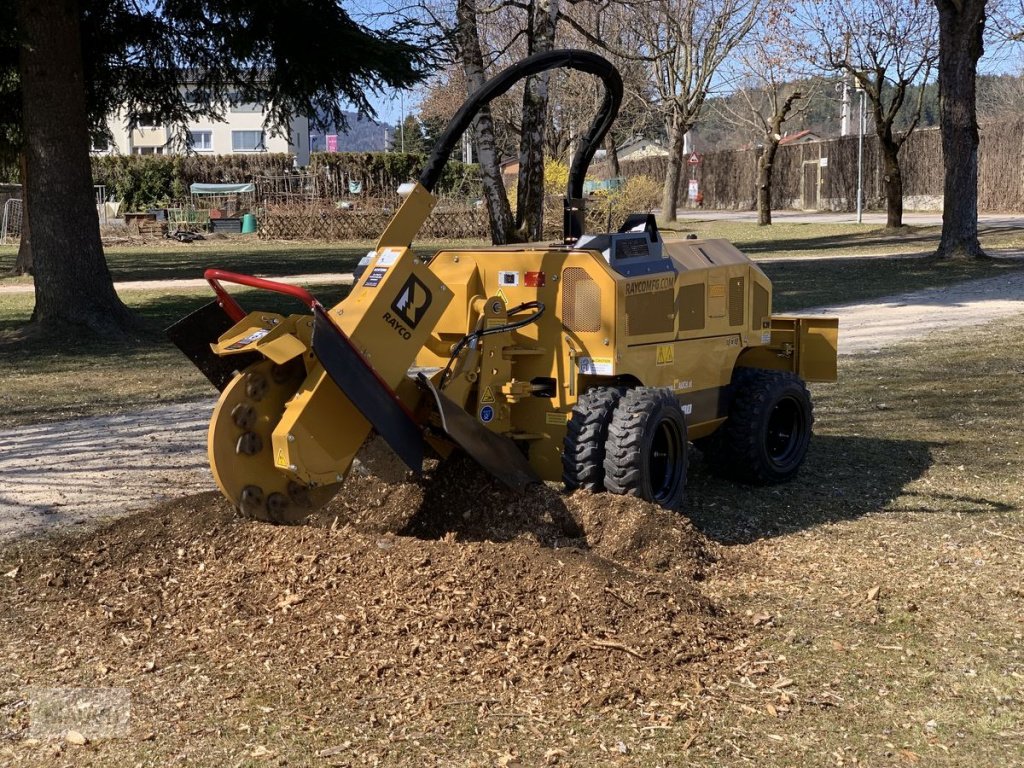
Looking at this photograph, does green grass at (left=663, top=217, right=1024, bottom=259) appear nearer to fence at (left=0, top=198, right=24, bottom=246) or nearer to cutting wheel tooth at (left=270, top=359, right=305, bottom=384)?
cutting wheel tooth at (left=270, top=359, right=305, bottom=384)

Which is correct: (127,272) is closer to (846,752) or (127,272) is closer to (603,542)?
(603,542)

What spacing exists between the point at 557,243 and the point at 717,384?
4.32 ft

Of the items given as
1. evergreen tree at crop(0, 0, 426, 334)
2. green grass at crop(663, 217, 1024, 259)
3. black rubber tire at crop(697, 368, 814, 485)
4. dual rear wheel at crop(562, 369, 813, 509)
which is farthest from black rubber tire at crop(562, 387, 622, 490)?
green grass at crop(663, 217, 1024, 259)

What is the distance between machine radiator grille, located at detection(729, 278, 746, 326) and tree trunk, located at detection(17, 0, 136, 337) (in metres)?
9.86

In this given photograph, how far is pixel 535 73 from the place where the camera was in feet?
22.3

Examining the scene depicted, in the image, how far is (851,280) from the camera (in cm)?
2202

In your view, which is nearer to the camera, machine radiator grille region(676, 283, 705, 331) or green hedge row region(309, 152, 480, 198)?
machine radiator grille region(676, 283, 705, 331)

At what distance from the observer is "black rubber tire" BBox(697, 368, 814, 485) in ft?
25.2

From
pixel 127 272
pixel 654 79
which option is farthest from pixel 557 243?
pixel 654 79

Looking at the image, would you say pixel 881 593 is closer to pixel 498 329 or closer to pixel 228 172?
pixel 498 329

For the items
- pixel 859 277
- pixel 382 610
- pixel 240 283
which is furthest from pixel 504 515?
pixel 859 277

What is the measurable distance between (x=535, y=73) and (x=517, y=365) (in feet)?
5.23

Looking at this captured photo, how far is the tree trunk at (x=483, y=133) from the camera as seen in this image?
62.8ft

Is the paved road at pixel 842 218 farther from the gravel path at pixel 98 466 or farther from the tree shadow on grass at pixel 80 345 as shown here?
the gravel path at pixel 98 466
